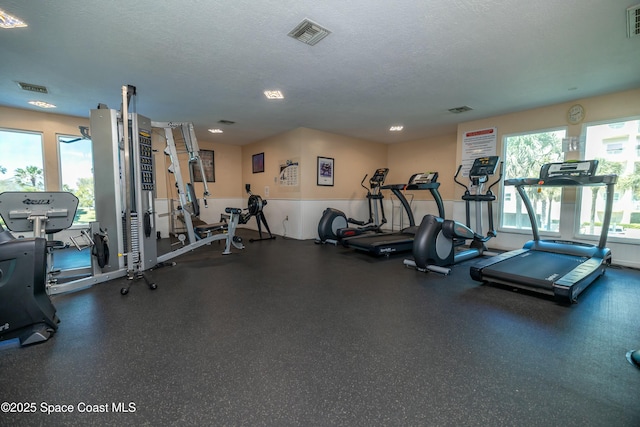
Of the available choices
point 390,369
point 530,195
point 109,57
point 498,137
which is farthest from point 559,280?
point 109,57

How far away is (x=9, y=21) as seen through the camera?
2.34m

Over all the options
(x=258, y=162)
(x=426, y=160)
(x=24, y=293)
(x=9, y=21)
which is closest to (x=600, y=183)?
(x=426, y=160)

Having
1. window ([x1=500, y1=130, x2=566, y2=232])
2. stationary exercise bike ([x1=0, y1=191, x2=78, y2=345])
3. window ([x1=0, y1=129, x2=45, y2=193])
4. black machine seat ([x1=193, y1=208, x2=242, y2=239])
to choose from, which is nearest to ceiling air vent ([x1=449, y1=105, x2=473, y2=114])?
window ([x1=500, y1=130, x2=566, y2=232])

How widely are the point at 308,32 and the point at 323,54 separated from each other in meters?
0.41

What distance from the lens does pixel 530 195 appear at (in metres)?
4.95

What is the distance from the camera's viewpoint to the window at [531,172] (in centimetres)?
460

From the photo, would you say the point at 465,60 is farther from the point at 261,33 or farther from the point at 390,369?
the point at 390,369

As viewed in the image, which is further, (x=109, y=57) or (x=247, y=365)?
(x=109, y=57)

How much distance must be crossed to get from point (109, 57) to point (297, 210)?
4.09 meters

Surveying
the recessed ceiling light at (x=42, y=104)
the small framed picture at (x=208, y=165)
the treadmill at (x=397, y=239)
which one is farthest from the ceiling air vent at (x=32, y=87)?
the treadmill at (x=397, y=239)

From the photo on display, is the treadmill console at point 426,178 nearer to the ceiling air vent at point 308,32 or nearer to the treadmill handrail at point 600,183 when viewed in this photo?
the treadmill handrail at point 600,183

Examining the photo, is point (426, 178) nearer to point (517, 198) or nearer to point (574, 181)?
point (517, 198)

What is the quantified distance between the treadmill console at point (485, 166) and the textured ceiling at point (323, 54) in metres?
0.92

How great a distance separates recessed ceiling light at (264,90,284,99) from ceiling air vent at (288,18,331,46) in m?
1.40
